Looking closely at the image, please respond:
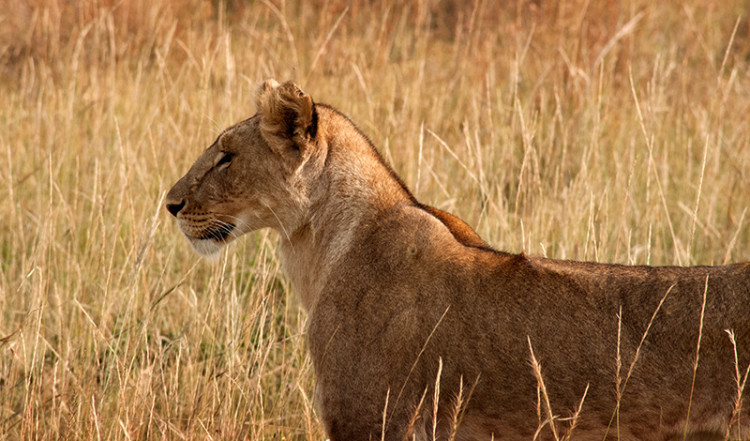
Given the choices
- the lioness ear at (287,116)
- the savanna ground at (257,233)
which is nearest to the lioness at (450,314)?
the lioness ear at (287,116)

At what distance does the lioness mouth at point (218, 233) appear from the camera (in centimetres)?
334

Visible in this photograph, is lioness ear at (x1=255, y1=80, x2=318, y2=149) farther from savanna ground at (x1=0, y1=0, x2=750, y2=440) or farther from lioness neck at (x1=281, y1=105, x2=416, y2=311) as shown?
savanna ground at (x1=0, y1=0, x2=750, y2=440)

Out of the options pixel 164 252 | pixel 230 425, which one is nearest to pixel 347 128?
pixel 230 425

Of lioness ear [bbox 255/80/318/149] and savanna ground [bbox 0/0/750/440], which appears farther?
savanna ground [bbox 0/0/750/440]

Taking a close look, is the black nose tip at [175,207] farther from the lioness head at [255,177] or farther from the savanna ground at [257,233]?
the savanna ground at [257,233]

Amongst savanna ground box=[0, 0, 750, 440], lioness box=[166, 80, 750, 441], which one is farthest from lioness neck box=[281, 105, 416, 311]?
savanna ground box=[0, 0, 750, 440]

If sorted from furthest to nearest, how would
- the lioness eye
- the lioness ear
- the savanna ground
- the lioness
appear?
1. the savanna ground
2. the lioness eye
3. the lioness ear
4. the lioness

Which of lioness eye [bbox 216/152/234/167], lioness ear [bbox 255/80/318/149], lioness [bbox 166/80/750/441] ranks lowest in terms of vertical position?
lioness [bbox 166/80/750/441]

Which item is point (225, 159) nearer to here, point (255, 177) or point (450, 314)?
point (255, 177)

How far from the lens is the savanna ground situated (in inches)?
146

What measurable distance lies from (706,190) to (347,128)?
3384 millimetres

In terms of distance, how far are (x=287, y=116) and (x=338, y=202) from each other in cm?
34

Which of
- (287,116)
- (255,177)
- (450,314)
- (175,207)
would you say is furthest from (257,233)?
(450,314)

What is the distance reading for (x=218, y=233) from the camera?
11.0ft
